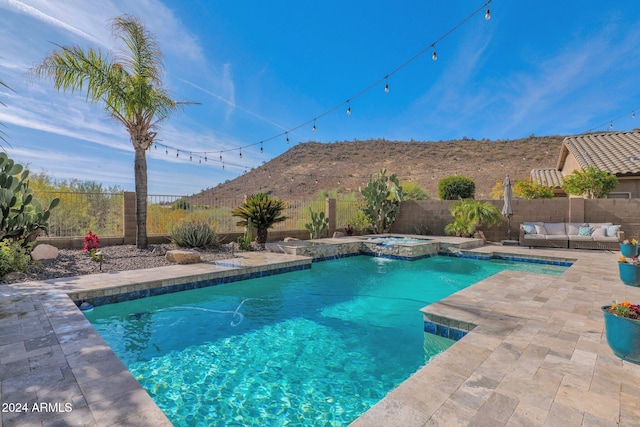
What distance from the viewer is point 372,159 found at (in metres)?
37.5

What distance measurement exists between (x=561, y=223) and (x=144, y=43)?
13665 mm

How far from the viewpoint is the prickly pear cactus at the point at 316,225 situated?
40.0ft

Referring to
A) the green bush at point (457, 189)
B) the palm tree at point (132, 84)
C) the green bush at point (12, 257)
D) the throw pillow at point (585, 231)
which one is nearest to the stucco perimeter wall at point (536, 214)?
the throw pillow at point (585, 231)

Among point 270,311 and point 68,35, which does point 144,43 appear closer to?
point 68,35

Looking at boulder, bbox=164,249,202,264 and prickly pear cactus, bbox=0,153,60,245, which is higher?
prickly pear cactus, bbox=0,153,60,245

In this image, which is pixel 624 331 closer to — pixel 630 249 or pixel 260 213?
pixel 630 249

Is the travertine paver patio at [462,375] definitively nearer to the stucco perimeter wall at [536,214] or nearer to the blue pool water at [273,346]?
the blue pool water at [273,346]

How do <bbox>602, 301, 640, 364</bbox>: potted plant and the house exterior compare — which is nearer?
<bbox>602, 301, 640, 364</bbox>: potted plant

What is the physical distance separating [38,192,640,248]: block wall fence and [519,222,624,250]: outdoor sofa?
570 millimetres

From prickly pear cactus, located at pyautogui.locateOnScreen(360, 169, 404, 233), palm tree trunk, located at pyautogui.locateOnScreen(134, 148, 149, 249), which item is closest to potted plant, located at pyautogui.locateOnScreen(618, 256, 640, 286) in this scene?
prickly pear cactus, located at pyautogui.locateOnScreen(360, 169, 404, 233)

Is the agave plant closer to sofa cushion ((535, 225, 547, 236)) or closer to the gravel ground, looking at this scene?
the gravel ground

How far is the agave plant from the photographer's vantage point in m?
10.0

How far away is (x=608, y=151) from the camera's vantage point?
1445cm

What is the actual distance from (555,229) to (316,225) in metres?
7.99
